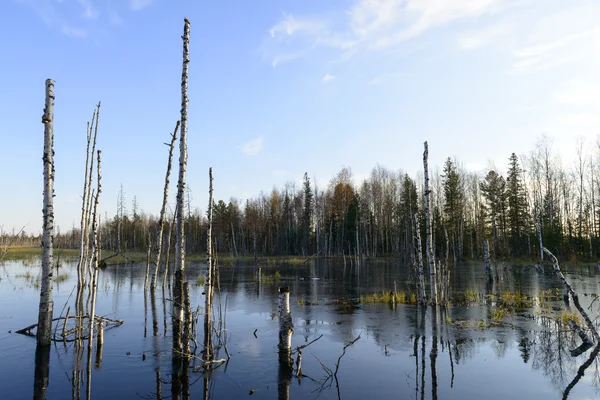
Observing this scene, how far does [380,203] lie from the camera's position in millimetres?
71688

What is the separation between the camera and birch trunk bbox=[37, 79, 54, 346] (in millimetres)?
9859

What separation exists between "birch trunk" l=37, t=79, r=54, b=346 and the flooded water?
666 millimetres

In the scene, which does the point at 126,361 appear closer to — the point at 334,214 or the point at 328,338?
the point at 328,338

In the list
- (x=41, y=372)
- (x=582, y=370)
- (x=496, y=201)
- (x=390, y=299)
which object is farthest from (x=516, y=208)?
(x=41, y=372)

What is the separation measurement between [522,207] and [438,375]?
170 feet

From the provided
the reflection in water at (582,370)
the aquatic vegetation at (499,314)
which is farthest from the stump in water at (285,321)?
the aquatic vegetation at (499,314)

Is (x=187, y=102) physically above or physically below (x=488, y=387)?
above

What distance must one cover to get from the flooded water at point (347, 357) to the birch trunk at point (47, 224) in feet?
2.18

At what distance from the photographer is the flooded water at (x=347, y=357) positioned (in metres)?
7.97

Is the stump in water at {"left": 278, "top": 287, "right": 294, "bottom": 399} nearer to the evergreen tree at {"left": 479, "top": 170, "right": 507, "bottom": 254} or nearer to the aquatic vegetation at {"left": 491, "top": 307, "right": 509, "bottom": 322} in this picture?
the aquatic vegetation at {"left": 491, "top": 307, "right": 509, "bottom": 322}

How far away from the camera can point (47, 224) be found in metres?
9.86

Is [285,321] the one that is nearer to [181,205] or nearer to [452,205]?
[181,205]

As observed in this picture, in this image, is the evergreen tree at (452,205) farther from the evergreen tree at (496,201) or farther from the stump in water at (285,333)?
the stump in water at (285,333)

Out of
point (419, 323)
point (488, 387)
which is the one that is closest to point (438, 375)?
point (488, 387)
